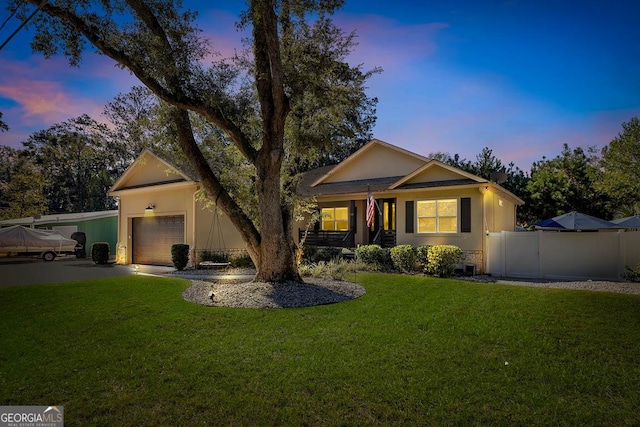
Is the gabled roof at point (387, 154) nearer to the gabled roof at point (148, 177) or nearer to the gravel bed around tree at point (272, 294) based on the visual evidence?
the gabled roof at point (148, 177)

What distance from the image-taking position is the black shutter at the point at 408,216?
16578 mm

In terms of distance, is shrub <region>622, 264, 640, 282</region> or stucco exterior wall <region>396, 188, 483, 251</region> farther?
stucco exterior wall <region>396, 188, 483, 251</region>

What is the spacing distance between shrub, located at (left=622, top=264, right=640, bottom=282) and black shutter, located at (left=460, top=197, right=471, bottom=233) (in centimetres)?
513

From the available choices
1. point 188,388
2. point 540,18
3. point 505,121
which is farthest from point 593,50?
point 188,388

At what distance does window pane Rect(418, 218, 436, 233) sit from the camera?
16.2 metres

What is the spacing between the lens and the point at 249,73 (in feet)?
36.1

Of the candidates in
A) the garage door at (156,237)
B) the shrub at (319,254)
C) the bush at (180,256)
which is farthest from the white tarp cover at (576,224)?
the garage door at (156,237)

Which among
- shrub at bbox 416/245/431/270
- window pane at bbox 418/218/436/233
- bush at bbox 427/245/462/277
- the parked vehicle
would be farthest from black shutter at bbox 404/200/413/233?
the parked vehicle

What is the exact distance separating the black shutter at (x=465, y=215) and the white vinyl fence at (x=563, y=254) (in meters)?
0.90

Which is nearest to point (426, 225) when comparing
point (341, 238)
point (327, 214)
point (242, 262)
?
point (341, 238)

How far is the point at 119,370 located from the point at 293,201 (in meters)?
7.09

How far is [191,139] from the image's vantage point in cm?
1034

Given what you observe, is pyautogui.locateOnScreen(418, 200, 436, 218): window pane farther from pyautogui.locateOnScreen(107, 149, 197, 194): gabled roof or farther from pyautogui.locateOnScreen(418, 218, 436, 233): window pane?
pyautogui.locateOnScreen(107, 149, 197, 194): gabled roof

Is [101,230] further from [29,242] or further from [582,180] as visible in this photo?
[582,180]
